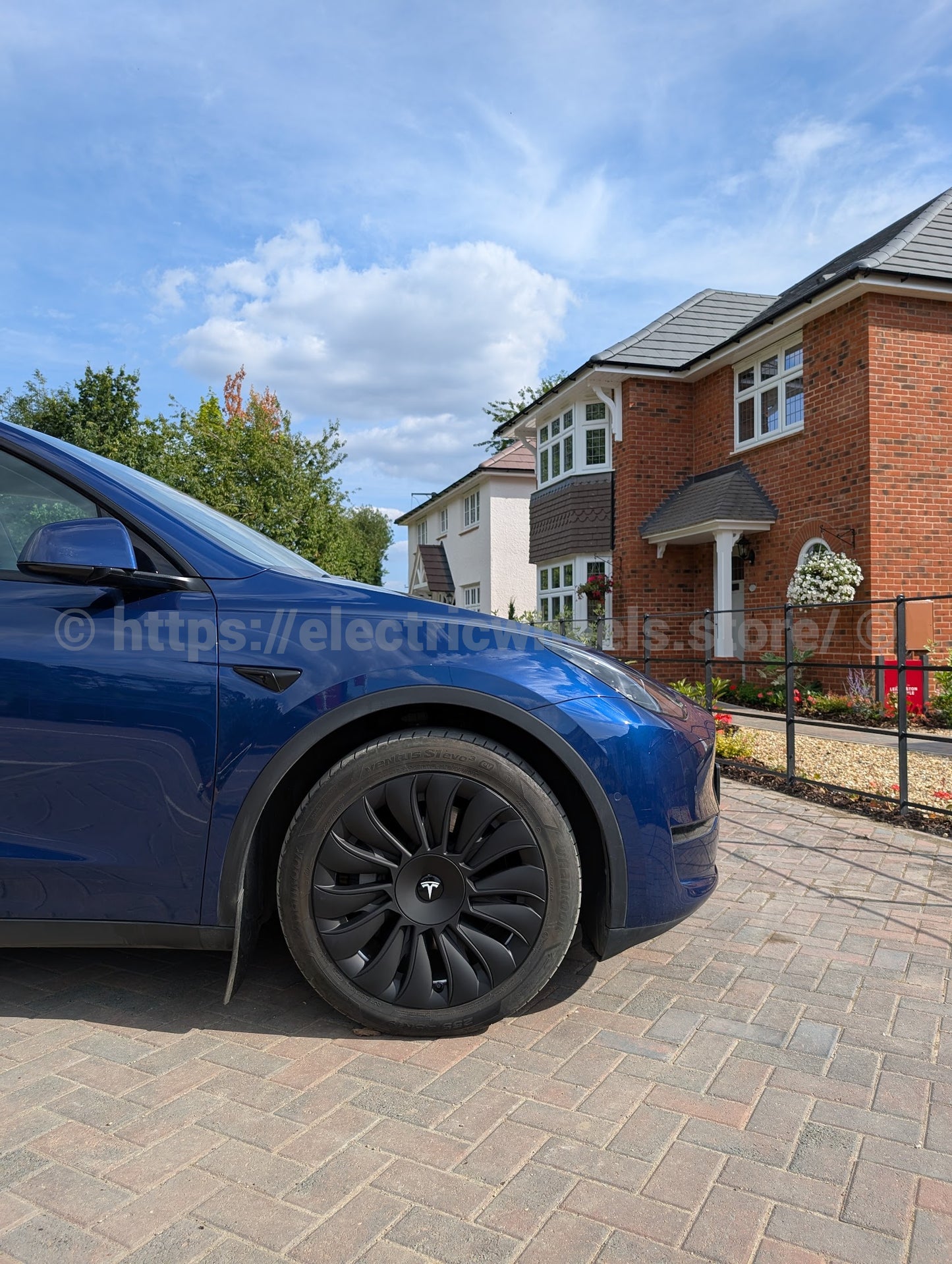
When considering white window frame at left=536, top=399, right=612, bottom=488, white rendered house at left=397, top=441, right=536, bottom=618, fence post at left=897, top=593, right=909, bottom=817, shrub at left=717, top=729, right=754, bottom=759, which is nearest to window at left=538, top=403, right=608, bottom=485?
white window frame at left=536, top=399, right=612, bottom=488

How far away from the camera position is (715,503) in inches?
549

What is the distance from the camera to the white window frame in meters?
17.7

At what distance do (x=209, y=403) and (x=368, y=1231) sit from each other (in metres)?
23.2

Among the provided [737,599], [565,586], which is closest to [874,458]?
[737,599]

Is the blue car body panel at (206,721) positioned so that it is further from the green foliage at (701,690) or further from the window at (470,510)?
the window at (470,510)

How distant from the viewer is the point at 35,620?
7.10 feet

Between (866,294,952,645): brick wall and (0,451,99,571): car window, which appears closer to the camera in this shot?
(0,451,99,571): car window

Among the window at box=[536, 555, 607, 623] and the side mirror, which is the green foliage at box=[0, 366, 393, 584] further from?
the side mirror

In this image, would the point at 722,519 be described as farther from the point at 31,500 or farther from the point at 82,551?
the point at 82,551

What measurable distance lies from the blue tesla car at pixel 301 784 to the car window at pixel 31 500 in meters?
0.09

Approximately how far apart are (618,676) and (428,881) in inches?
31.8

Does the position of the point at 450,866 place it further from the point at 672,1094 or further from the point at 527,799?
the point at 672,1094

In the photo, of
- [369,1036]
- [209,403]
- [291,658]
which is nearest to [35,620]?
[291,658]

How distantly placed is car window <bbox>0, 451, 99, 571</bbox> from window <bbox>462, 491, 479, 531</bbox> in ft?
86.7
